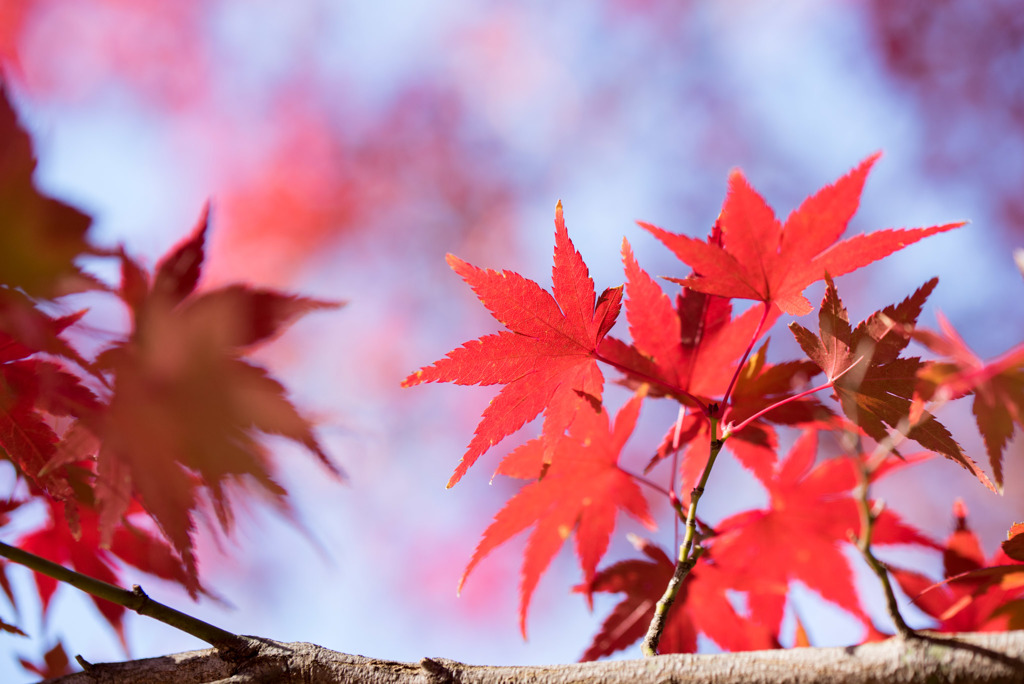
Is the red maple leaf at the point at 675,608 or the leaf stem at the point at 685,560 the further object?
the red maple leaf at the point at 675,608

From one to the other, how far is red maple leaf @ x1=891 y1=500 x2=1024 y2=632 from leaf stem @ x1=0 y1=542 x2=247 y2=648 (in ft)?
1.81

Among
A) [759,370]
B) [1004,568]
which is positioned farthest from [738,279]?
[1004,568]

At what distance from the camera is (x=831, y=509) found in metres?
0.75

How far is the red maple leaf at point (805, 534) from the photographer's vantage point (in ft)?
2.34

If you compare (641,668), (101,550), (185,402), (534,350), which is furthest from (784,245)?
(101,550)

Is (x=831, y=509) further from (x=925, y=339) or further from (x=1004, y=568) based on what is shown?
(x=925, y=339)

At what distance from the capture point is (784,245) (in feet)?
1.70

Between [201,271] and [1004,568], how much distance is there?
26.1 inches

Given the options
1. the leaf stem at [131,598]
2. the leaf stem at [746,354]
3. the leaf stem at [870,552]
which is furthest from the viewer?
the leaf stem at [746,354]

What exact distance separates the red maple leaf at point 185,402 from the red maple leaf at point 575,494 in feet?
0.70

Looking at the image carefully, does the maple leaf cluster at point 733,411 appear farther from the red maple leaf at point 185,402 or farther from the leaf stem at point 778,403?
the red maple leaf at point 185,402

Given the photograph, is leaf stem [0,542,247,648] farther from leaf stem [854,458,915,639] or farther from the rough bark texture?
leaf stem [854,458,915,639]

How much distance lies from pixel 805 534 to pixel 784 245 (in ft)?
1.27

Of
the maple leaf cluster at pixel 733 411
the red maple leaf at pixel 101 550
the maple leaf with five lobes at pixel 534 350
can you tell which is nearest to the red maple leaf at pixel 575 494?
the maple leaf cluster at pixel 733 411
